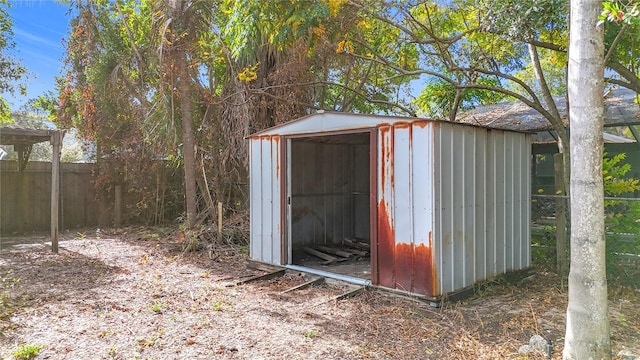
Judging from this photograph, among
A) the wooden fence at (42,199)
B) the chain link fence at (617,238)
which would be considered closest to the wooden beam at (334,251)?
the chain link fence at (617,238)

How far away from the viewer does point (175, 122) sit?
29.1 ft

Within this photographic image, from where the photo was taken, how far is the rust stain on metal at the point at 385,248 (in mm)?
4824

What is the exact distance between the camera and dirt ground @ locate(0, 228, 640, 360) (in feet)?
11.4

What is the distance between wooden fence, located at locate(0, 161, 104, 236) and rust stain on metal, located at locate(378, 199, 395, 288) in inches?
338

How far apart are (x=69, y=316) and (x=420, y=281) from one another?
11.3 feet

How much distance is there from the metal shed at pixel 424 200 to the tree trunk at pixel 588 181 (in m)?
1.70

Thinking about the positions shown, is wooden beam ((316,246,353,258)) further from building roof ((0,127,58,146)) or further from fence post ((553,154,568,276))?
building roof ((0,127,58,146))

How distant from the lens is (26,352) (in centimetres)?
335

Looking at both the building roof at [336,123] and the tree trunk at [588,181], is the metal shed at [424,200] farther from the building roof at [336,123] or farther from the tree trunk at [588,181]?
the tree trunk at [588,181]

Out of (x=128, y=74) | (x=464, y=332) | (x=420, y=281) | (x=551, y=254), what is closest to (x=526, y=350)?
(x=464, y=332)

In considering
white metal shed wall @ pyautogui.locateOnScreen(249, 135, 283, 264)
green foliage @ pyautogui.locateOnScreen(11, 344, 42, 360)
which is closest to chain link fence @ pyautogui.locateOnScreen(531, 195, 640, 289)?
white metal shed wall @ pyautogui.locateOnScreen(249, 135, 283, 264)

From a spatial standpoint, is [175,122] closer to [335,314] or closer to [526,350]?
[335,314]

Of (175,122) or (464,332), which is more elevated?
(175,122)

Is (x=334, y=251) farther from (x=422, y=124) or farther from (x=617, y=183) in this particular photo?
(x=617, y=183)
